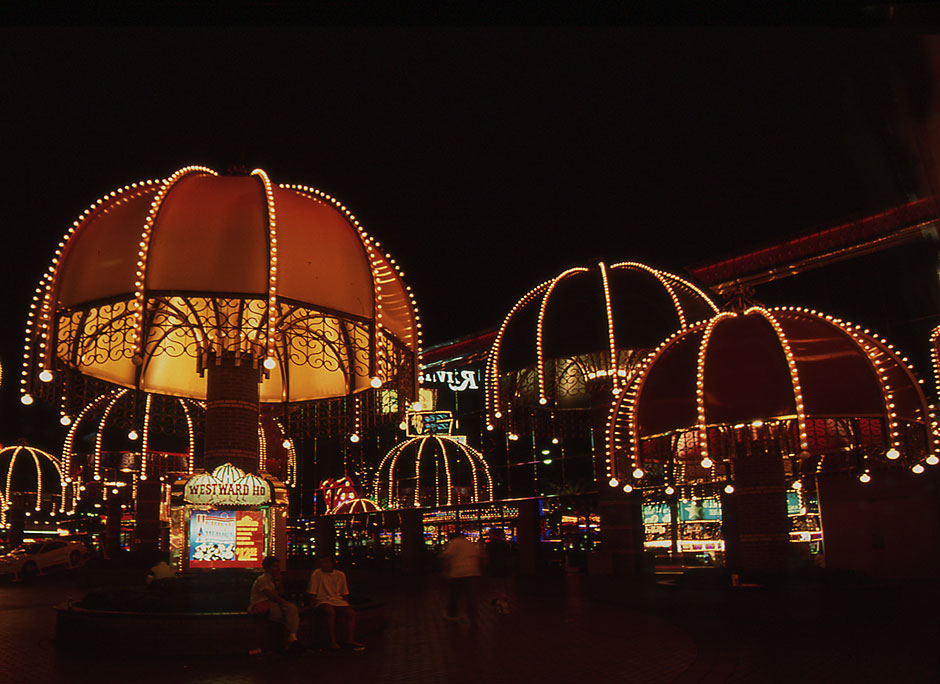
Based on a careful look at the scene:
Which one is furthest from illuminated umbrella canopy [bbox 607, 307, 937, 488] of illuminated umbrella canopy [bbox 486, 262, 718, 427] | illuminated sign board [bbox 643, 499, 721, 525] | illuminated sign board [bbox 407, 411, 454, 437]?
illuminated sign board [bbox 407, 411, 454, 437]

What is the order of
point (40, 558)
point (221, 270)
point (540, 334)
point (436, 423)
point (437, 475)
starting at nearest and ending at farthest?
point (221, 270) → point (540, 334) → point (40, 558) → point (437, 475) → point (436, 423)

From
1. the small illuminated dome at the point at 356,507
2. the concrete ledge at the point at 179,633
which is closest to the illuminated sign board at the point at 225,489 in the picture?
the concrete ledge at the point at 179,633

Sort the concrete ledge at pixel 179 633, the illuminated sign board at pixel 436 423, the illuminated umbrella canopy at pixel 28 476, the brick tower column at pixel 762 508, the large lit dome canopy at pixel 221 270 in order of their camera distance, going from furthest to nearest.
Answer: the illuminated sign board at pixel 436 423 < the illuminated umbrella canopy at pixel 28 476 < the brick tower column at pixel 762 508 < the large lit dome canopy at pixel 221 270 < the concrete ledge at pixel 179 633

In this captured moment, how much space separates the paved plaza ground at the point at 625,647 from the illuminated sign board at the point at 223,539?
78.2 inches

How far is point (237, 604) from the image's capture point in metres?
10.5

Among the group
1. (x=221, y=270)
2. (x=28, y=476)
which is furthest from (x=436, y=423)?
→ (x=221, y=270)

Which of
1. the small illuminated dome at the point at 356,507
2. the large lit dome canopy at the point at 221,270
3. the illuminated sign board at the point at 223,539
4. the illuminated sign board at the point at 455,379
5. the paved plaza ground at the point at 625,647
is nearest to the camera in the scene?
the paved plaza ground at the point at 625,647

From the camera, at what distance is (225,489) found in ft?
37.0

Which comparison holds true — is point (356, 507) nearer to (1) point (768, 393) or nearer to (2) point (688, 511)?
(2) point (688, 511)

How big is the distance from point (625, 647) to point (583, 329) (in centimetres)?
774

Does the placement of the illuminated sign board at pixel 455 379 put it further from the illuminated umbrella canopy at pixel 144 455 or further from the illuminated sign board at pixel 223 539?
the illuminated sign board at pixel 223 539

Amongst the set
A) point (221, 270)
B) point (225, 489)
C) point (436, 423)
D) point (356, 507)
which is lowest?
point (356, 507)

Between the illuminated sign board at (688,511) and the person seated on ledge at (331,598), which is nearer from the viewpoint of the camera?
the person seated on ledge at (331,598)

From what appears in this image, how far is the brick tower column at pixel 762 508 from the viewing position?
43.8 ft
